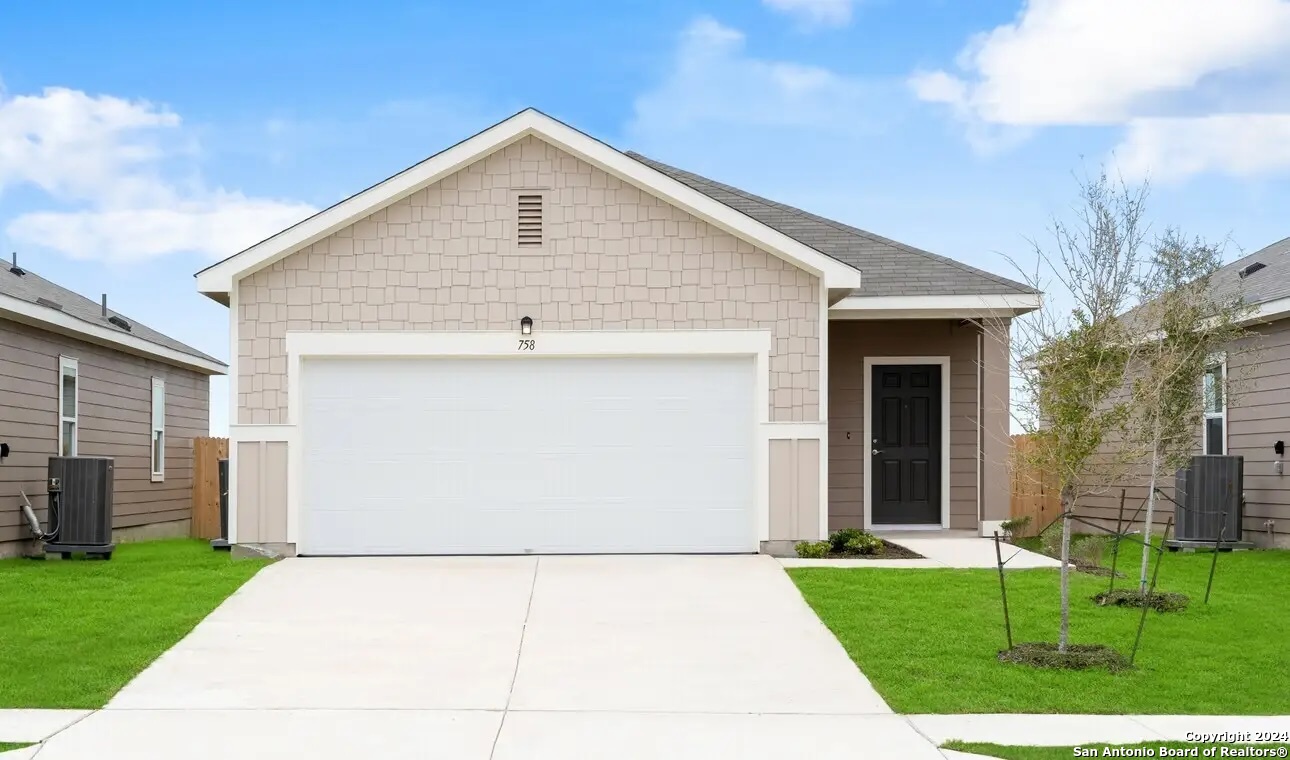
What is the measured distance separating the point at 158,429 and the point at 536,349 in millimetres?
10268

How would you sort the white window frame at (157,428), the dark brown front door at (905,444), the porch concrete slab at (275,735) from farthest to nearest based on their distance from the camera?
the white window frame at (157,428), the dark brown front door at (905,444), the porch concrete slab at (275,735)

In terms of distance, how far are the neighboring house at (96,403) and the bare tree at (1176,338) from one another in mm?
12072

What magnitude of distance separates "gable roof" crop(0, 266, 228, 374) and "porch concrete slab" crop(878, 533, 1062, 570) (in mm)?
10519

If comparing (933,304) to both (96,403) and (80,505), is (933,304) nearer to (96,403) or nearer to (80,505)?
(80,505)

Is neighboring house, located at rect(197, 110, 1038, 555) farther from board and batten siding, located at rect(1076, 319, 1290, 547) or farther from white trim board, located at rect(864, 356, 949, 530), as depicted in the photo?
board and batten siding, located at rect(1076, 319, 1290, 547)

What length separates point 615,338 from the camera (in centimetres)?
1339

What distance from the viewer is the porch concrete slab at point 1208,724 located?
7051 millimetres

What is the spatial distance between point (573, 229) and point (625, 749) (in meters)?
7.55

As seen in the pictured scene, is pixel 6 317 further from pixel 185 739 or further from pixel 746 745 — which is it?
pixel 746 745

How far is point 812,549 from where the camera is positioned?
13211mm

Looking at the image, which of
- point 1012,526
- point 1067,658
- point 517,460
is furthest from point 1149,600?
point 517,460

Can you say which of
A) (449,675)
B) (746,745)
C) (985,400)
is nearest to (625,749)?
(746,745)

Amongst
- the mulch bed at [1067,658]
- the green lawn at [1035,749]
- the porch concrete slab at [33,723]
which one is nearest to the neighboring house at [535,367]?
the mulch bed at [1067,658]

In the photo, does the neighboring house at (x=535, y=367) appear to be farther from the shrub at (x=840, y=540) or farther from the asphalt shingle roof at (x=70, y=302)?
the asphalt shingle roof at (x=70, y=302)
